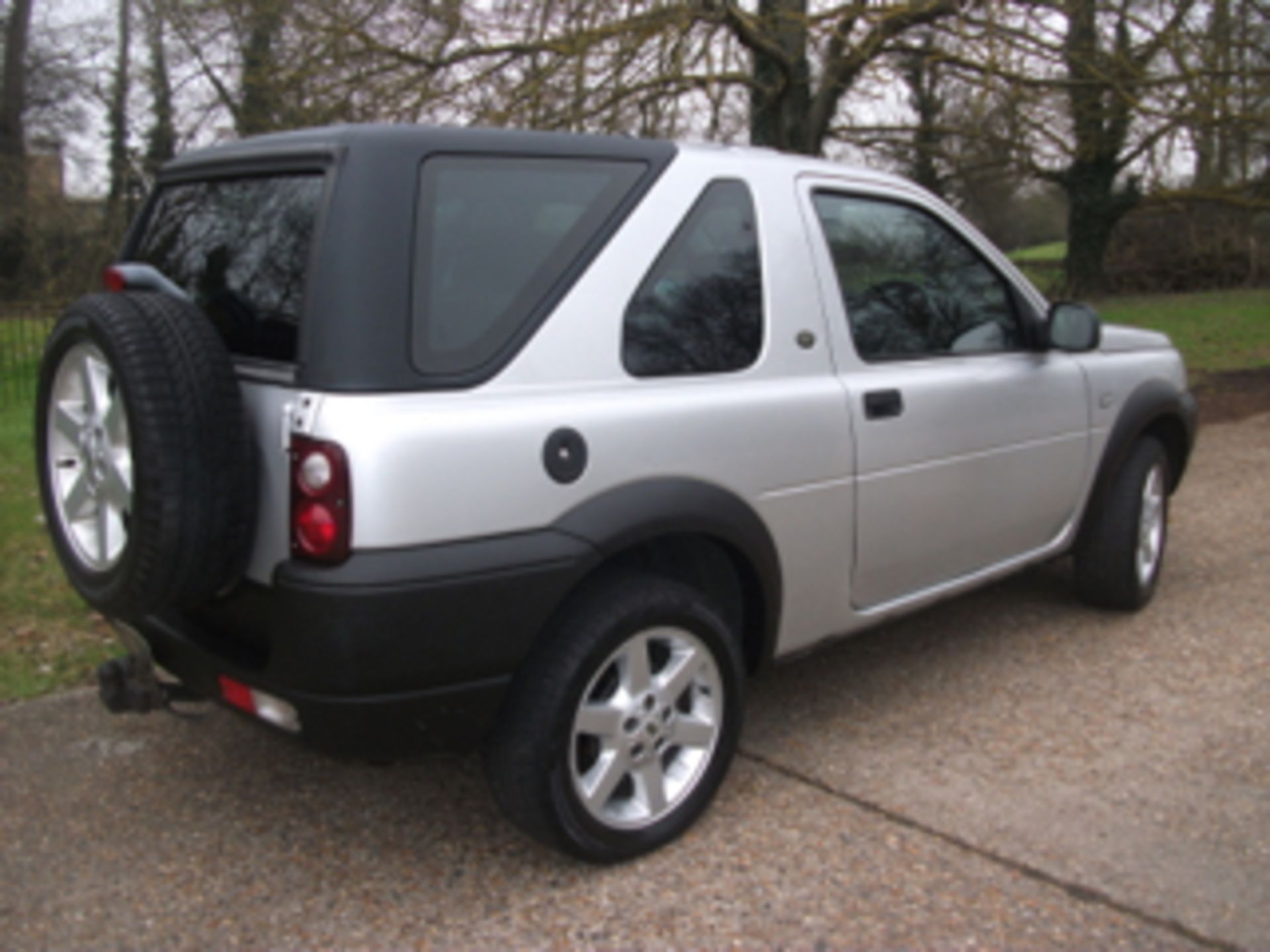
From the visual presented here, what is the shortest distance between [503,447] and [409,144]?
71 centimetres

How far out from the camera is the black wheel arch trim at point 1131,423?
468 cm

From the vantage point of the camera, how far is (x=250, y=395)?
108 inches

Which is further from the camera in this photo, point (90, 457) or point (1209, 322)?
point (1209, 322)

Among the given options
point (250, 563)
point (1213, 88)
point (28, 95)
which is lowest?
point (250, 563)

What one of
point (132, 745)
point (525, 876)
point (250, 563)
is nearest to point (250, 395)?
point (250, 563)

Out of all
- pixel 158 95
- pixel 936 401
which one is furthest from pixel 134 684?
pixel 158 95

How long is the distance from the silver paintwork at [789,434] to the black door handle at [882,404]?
0.09ft

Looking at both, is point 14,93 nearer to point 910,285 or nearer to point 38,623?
point 38,623

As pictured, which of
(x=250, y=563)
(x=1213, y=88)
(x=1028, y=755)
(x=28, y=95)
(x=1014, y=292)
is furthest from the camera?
(x=28, y=95)

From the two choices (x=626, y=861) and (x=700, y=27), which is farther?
(x=700, y=27)

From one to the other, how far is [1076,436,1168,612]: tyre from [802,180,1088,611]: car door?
38cm

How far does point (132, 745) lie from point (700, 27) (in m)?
7.43

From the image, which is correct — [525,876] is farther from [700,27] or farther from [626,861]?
[700,27]

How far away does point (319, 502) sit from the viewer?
2516 mm
